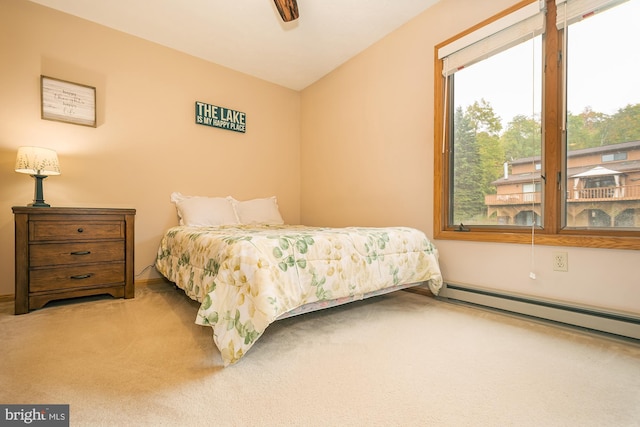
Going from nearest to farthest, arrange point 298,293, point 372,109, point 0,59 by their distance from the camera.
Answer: point 298,293 → point 0,59 → point 372,109

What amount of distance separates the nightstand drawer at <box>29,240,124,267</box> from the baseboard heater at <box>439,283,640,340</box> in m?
2.63

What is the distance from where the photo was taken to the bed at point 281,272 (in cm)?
131

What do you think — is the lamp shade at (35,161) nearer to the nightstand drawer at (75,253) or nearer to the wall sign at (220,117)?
the nightstand drawer at (75,253)

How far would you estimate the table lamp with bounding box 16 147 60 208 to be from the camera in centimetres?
210

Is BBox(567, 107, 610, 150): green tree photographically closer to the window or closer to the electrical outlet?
the window

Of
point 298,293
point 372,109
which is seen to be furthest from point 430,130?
point 298,293

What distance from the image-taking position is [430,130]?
2457mm

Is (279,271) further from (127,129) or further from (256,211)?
(127,129)

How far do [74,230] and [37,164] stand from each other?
1.75 feet

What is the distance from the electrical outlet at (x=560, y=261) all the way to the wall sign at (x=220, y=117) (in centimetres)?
318

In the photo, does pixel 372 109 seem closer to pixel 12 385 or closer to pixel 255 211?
pixel 255 211

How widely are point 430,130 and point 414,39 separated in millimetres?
858

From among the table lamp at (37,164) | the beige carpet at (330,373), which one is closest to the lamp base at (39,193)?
the table lamp at (37,164)

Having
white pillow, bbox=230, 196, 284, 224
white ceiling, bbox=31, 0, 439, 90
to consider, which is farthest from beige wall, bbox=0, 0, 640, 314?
white pillow, bbox=230, 196, 284, 224
